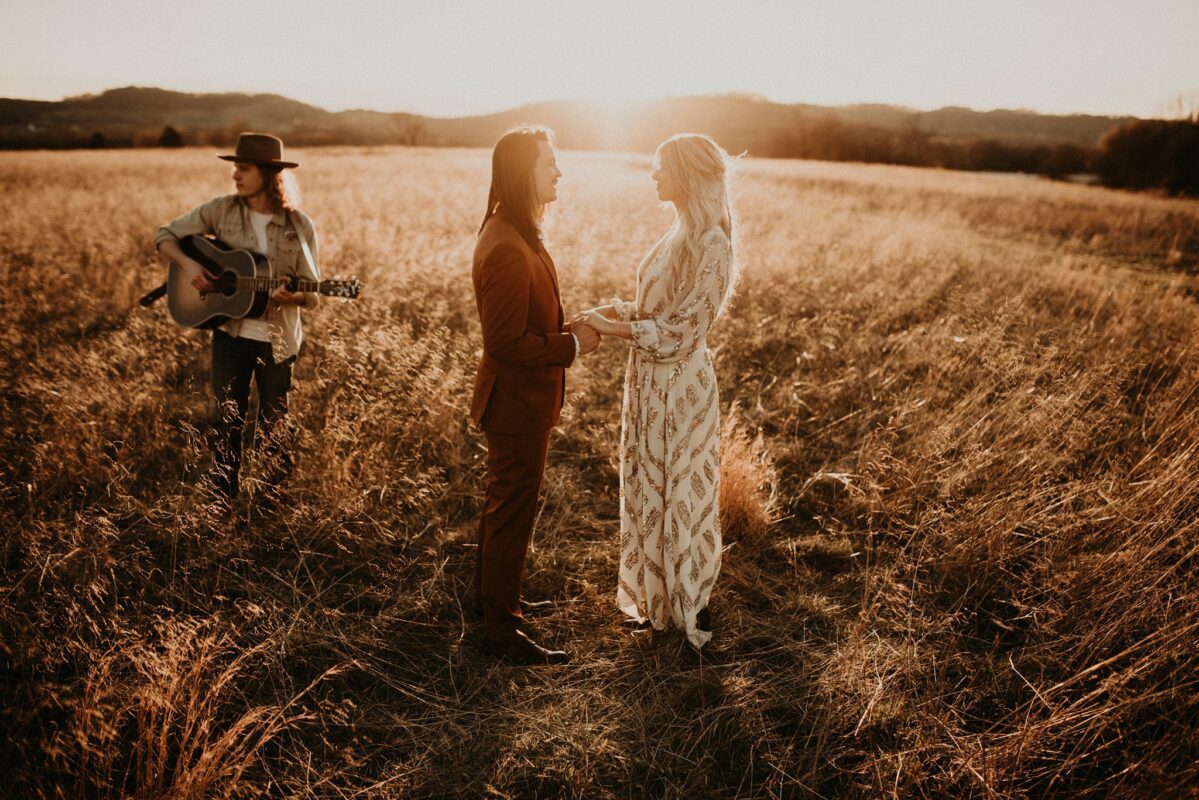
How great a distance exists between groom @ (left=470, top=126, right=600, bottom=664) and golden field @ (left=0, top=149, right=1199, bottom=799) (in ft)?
1.36

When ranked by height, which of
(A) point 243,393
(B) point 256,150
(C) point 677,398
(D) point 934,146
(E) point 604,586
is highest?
(D) point 934,146

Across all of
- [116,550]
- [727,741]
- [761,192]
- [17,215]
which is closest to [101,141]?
[17,215]

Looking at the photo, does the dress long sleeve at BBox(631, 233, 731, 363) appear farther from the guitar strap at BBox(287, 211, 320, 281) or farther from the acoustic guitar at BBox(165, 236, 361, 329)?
the guitar strap at BBox(287, 211, 320, 281)

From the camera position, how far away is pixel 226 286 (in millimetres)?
3695

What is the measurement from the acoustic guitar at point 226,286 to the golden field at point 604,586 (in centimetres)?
57

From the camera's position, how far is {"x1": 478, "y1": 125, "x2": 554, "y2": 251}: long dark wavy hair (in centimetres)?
241

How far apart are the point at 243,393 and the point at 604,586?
2.48 meters

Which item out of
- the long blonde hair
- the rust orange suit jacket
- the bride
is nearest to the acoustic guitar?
the rust orange suit jacket

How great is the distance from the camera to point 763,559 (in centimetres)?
365

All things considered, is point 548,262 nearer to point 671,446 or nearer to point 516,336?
point 516,336

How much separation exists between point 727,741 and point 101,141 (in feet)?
166

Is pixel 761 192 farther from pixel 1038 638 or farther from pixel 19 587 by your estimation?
pixel 19 587

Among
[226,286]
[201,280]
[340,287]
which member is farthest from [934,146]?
[201,280]

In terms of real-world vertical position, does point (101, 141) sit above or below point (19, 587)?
above
